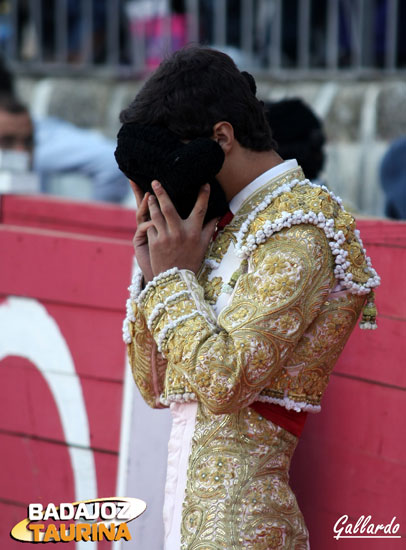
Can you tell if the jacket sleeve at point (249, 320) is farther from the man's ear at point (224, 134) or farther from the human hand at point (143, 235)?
the man's ear at point (224, 134)

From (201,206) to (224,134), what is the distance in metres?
0.15

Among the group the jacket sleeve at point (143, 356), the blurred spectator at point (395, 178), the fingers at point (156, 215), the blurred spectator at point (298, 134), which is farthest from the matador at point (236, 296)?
the blurred spectator at point (395, 178)

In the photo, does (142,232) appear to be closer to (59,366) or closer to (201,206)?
(201,206)

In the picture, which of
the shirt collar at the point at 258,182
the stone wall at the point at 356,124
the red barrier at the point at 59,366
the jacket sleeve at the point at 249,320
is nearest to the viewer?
the jacket sleeve at the point at 249,320

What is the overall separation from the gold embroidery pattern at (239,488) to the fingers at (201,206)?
0.39m

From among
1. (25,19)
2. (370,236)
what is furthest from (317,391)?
(25,19)

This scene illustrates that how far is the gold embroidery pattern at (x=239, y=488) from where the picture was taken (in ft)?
6.31

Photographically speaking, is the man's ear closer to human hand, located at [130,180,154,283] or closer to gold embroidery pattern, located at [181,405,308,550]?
human hand, located at [130,180,154,283]

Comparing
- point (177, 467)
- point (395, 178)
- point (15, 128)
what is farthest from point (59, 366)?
point (15, 128)

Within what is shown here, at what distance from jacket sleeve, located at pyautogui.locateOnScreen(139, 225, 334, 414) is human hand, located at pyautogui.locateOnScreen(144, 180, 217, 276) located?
0.21 feet

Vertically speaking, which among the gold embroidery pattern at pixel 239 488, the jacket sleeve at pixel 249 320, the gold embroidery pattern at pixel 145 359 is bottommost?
the gold embroidery pattern at pixel 239 488

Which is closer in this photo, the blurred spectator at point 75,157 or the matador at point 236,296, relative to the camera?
the matador at point 236,296

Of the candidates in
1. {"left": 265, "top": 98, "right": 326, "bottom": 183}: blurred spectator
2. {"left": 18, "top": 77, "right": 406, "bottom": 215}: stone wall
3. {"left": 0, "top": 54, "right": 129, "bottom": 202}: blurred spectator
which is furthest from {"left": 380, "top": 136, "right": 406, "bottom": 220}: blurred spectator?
{"left": 0, "top": 54, "right": 129, "bottom": 202}: blurred spectator

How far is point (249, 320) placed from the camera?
184cm
